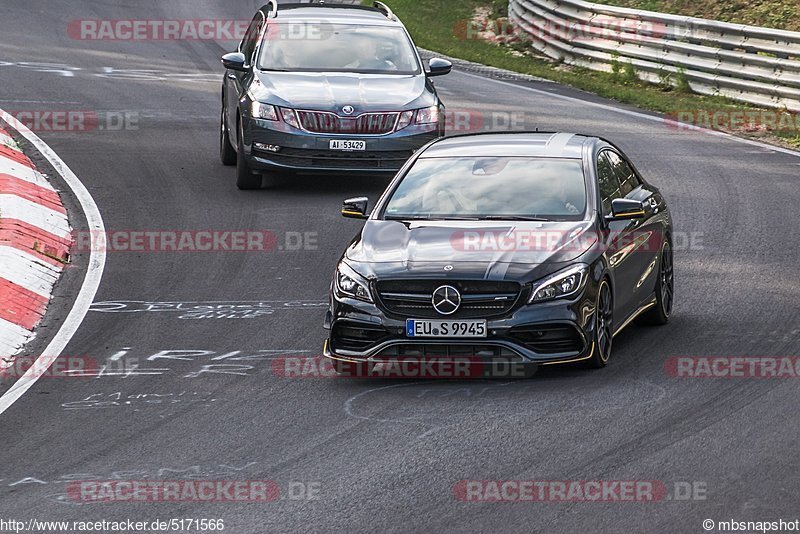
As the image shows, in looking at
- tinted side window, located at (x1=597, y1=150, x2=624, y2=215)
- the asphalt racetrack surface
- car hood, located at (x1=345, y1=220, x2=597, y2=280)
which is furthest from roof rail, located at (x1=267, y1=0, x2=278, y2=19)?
car hood, located at (x1=345, y1=220, x2=597, y2=280)

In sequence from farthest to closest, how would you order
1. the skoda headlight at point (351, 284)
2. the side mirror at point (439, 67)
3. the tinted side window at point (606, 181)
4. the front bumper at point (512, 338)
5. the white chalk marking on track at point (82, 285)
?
the side mirror at point (439, 67), the tinted side window at point (606, 181), the white chalk marking on track at point (82, 285), the skoda headlight at point (351, 284), the front bumper at point (512, 338)

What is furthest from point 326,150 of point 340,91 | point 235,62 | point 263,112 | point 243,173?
point 235,62

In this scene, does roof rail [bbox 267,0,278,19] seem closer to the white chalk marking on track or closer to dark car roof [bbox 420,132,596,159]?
the white chalk marking on track

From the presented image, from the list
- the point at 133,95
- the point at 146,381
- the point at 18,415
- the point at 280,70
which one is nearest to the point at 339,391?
the point at 146,381

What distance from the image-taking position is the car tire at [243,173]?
17.2 m

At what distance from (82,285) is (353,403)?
A: 15.0ft

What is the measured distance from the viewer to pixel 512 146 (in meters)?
11.6

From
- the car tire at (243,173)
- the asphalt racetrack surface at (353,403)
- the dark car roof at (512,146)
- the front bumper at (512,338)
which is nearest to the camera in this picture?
the asphalt racetrack surface at (353,403)

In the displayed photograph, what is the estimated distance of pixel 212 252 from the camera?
14688mm

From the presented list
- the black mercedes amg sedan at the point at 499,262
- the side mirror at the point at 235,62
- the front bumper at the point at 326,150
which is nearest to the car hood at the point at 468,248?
the black mercedes amg sedan at the point at 499,262

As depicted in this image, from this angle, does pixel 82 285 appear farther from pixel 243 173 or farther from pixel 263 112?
pixel 243 173

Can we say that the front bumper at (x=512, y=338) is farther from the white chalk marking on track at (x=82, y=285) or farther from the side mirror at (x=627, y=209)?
the white chalk marking on track at (x=82, y=285)

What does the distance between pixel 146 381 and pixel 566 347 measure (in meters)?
2.83

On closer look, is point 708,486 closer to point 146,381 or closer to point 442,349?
point 442,349
